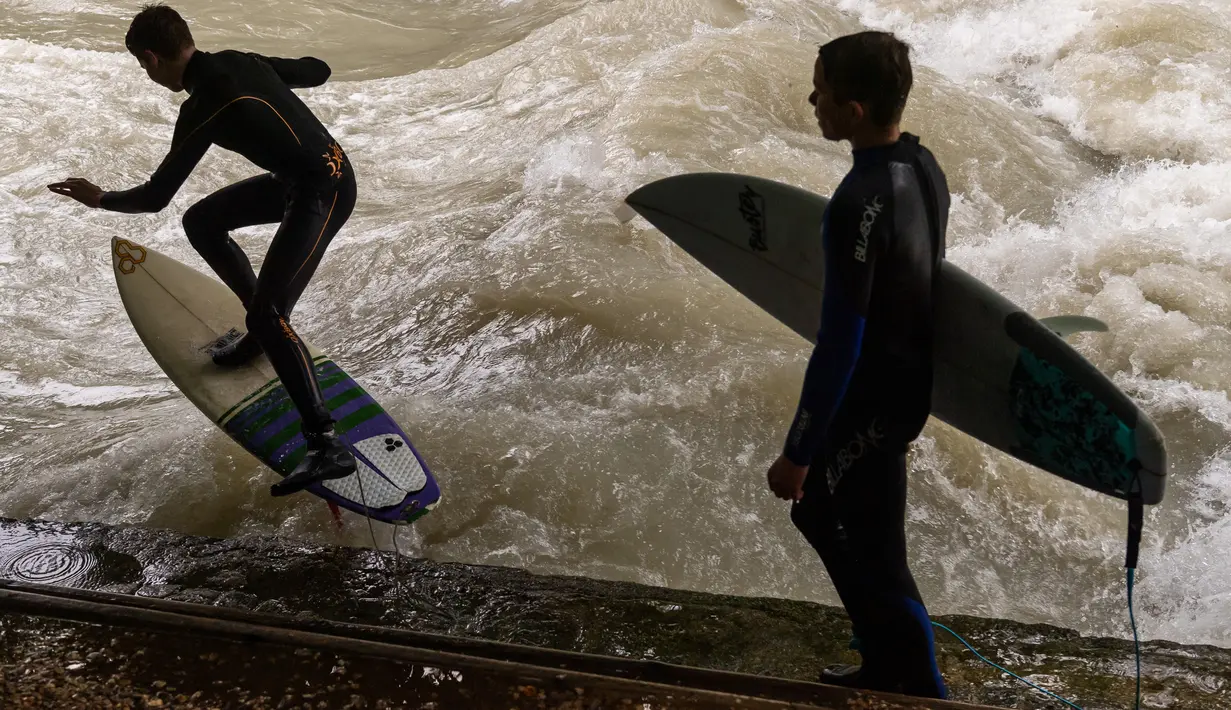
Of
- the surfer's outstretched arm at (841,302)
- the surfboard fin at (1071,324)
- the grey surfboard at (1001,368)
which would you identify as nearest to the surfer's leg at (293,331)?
the grey surfboard at (1001,368)

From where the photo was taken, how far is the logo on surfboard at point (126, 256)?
3.45 metres

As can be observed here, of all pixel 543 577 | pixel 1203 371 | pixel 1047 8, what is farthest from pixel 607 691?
pixel 1047 8

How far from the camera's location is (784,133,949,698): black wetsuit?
5.08 ft

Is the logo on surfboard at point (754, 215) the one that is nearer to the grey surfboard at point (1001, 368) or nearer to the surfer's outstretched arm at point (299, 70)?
the grey surfboard at point (1001, 368)

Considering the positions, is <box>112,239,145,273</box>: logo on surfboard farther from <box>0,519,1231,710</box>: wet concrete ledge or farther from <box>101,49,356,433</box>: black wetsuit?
<box>0,519,1231,710</box>: wet concrete ledge

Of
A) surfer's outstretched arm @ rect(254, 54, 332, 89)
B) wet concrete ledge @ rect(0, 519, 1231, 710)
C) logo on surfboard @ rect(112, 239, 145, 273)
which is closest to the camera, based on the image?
wet concrete ledge @ rect(0, 519, 1231, 710)

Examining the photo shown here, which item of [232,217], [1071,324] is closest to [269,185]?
[232,217]

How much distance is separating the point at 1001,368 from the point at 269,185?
6.99 ft

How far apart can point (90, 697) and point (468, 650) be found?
69cm

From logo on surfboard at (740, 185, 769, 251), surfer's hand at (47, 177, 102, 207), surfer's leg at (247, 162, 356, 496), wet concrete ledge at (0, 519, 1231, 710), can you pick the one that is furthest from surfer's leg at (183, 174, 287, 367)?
logo on surfboard at (740, 185, 769, 251)

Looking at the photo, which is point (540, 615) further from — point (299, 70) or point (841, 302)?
point (299, 70)

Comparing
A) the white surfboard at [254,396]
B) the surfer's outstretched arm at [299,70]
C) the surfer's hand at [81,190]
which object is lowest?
the white surfboard at [254,396]

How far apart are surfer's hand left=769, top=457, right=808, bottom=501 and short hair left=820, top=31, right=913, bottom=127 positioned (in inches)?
23.2

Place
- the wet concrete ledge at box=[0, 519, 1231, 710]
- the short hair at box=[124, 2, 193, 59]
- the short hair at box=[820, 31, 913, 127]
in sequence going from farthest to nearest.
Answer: the short hair at box=[124, 2, 193, 59] → the wet concrete ledge at box=[0, 519, 1231, 710] → the short hair at box=[820, 31, 913, 127]
